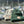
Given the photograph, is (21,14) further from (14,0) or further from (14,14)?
(14,0)

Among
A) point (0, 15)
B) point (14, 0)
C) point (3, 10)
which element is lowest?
point (0, 15)

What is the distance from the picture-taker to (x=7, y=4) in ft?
4.00

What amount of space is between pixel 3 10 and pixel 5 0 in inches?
8.7

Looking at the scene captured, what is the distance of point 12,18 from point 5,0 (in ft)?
1.38

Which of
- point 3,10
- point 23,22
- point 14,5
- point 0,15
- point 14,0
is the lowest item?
point 23,22

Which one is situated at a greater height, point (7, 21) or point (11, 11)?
point (11, 11)

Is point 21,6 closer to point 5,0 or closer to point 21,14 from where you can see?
point 21,14

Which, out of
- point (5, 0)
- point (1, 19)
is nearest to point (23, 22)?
point (1, 19)

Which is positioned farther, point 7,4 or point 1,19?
point 7,4

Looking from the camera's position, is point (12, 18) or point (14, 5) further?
point (14, 5)

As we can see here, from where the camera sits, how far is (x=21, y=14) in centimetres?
113

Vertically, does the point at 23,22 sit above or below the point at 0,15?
below

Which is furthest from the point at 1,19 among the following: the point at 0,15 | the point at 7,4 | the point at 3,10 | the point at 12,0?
the point at 12,0

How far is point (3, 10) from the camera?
1187 mm
